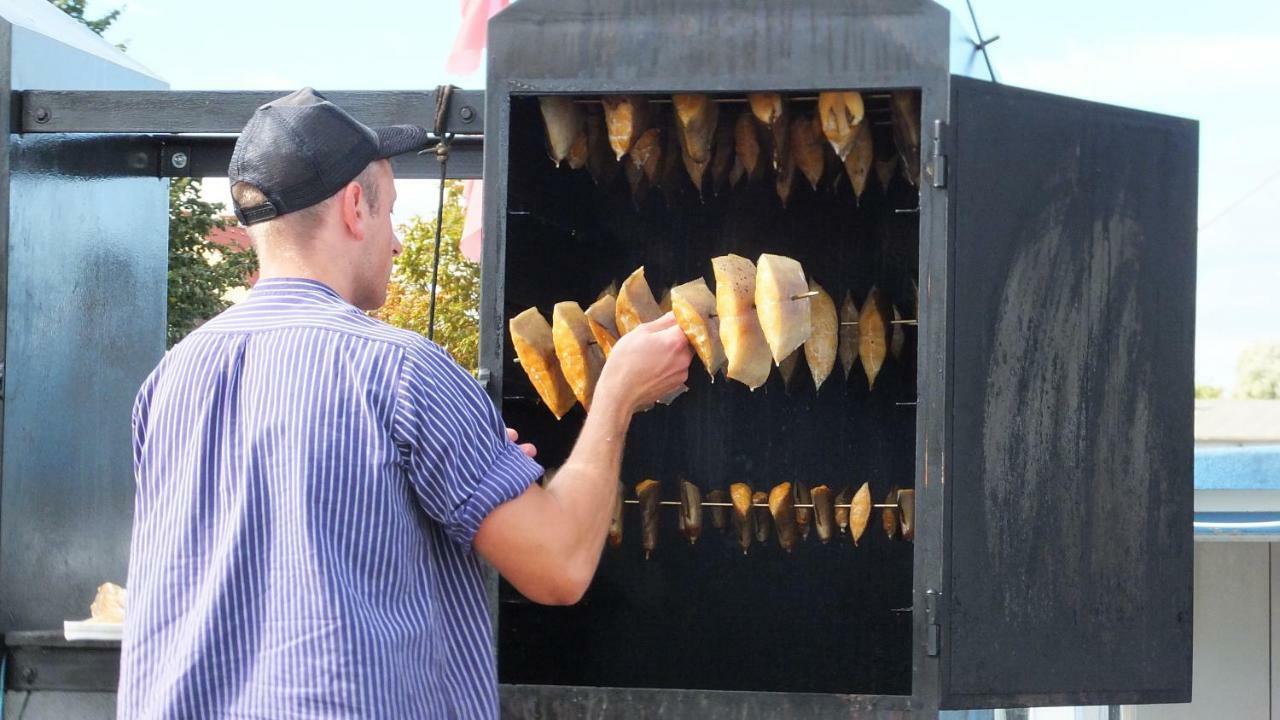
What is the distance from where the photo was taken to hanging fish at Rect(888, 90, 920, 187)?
2.83m

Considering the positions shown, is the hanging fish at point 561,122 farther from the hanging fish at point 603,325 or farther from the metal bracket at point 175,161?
the metal bracket at point 175,161

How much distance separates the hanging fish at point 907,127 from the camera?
2.83 meters

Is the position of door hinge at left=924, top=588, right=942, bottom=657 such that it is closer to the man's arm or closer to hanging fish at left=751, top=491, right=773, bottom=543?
the man's arm

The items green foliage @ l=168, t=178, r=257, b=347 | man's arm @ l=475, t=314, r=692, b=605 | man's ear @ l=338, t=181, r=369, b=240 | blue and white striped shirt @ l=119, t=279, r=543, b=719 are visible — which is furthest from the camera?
green foliage @ l=168, t=178, r=257, b=347

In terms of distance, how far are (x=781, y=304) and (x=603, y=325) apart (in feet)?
1.35

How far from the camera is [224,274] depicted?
66.4 ft

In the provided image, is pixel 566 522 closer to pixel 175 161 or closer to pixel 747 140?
pixel 747 140

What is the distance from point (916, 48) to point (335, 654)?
1.53 meters

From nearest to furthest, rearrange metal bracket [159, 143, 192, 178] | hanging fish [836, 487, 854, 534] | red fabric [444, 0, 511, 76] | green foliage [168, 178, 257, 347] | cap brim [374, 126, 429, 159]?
cap brim [374, 126, 429, 159] → hanging fish [836, 487, 854, 534] → metal bracket [159, 143, 192, 178] → red fabric [444, 0, 511, 76] → green foliage [168, 178, 257, 347]

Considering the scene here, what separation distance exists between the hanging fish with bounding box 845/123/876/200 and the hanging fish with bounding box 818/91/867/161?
9 cm

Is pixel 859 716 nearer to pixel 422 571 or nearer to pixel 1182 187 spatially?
pixel 422 571

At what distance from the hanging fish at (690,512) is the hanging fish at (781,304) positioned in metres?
0.73

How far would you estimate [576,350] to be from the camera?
2738 millimetres

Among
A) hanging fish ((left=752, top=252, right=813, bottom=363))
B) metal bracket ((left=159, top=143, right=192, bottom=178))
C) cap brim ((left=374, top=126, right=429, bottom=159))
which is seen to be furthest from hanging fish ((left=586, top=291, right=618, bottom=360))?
metal bracket ((left=159, top=143, right=192, bottom=178))
